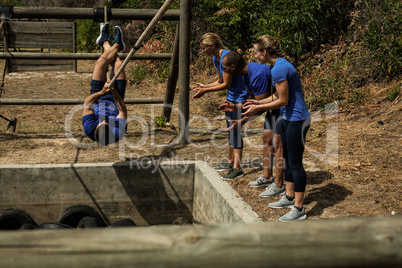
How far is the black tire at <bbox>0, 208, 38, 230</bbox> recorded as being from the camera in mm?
4762

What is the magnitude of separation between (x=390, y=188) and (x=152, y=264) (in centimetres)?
402

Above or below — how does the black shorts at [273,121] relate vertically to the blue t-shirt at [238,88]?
below

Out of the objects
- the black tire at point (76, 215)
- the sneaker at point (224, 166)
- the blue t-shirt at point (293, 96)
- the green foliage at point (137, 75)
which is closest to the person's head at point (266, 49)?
the blue t-shirt at point (293, 96)

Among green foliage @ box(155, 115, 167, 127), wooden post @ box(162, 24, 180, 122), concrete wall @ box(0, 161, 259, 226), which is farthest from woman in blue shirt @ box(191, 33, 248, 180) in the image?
green foliage @ box(155, 115, 167, 127)

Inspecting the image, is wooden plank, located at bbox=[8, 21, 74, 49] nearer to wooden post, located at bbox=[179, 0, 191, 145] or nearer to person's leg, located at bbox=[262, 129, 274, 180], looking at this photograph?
wooden post, located at bbox=[179, 0, 191, 145]

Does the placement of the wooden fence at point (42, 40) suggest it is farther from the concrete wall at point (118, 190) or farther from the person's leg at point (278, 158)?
the person's leg at point (278, 158)

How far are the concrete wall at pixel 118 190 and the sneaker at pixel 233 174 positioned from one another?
0.51 feet

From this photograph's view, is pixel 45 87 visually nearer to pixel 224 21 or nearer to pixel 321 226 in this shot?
pixel 224 21

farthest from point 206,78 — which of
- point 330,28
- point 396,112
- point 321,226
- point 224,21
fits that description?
point 321,226

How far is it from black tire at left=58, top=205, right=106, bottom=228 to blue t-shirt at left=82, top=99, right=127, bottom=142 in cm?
81

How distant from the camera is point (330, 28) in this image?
9500 millimetres

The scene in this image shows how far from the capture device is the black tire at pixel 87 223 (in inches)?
181

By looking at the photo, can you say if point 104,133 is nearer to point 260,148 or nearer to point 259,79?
point 259,79

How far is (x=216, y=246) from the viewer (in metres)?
1.47
